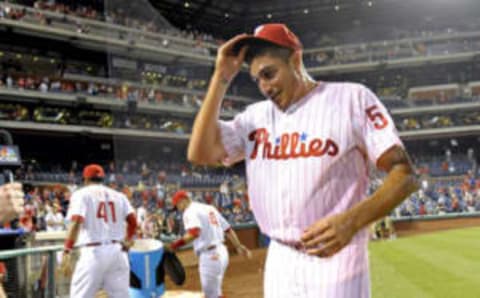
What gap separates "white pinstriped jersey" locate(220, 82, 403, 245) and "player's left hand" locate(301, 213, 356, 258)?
0.22m

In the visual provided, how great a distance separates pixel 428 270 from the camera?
34.3ft

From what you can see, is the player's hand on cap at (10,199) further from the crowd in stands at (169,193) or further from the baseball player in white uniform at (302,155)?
the crowd in stands at (169,193)

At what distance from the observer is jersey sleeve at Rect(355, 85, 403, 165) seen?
6.15 feet

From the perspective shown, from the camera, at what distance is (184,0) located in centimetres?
3566

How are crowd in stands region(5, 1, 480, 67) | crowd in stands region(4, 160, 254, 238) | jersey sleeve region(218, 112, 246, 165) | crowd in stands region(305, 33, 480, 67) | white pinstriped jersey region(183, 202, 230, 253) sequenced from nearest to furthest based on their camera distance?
1. jersey sleeve region(218, 112, 246, 165)
2. white pinstriped jersey region(183, 202, 230, 253)
3. crowd in stands region(4, 160, 254, 238)
4. crowd in stands region(5, 1, 480, 67)
5. crowd in stands region(305, 33, 480, 67)

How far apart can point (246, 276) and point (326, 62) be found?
27641 mm

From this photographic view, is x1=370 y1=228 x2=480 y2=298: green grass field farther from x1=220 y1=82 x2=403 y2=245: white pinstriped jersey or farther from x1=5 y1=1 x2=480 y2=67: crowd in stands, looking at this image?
x1=5 y1=1 x2=480 y2=67: crowd in stands

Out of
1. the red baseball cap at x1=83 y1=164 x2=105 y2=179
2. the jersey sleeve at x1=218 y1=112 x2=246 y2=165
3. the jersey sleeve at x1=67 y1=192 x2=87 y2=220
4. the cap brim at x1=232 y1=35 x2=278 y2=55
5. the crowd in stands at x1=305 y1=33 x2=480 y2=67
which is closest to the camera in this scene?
the cap brim at x1=232 y1=35 x2=278 y2=55

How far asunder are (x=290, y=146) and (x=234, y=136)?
0.33m

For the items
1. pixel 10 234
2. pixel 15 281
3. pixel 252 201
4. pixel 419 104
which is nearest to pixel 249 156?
pixel 252 201

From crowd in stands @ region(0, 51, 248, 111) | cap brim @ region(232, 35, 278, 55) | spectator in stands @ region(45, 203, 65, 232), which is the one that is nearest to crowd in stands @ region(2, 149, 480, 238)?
spectator in stands @ region(45, 203, 65, 232)

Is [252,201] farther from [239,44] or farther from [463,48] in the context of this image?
[463,48]

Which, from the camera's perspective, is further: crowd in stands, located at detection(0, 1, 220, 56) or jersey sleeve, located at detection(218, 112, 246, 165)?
crowd in stands, located at detection(0, 1, 220, 56)

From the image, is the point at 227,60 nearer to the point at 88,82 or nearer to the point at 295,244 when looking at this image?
the point at 295,244
